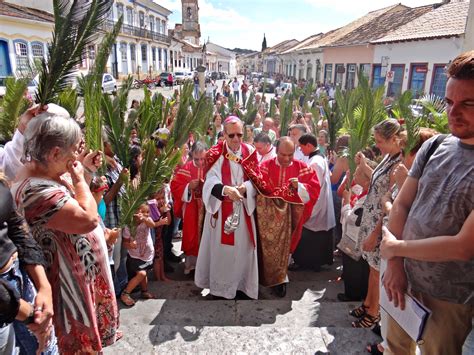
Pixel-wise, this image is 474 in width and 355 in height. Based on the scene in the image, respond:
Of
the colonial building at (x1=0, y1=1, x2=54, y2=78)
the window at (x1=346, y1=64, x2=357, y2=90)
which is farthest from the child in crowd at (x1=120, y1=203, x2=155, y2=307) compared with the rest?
the window at (x1=346, y1=64, x2=357, y2=90)

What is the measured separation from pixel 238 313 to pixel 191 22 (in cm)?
7117

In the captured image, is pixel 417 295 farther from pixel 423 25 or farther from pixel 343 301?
pixel 423 25

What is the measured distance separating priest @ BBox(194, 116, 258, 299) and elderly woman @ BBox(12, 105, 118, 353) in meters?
1.56

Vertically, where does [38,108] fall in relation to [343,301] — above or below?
above

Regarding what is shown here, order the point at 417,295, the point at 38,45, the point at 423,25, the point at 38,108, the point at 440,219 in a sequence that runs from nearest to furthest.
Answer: the point at 440,219, the point at 417,295, the point at 38,108, the point at 423,25, the point at 38,45

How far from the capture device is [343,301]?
11.8 ft

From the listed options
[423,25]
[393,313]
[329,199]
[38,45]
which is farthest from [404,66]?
[38,45]

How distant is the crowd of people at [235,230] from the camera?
4.65ft

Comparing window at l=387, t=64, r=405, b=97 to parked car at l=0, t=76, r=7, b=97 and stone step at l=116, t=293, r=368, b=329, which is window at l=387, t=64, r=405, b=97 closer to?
parked car at l=0, t=76, r=7, b=97

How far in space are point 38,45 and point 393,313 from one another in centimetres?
2401

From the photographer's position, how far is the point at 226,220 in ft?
11.4

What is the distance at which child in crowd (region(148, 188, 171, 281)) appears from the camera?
12.0ft

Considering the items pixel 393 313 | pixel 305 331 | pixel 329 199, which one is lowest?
pixel 305 331

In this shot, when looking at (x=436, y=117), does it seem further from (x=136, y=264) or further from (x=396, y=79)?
(x=396, y=79)
